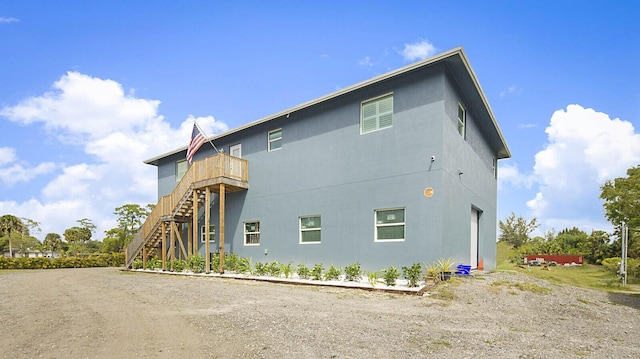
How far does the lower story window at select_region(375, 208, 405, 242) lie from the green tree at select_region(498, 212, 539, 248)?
4069cm

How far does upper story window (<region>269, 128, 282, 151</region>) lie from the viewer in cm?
1708

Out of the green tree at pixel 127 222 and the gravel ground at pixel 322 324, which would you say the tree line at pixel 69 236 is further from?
the gravel ground at pixel 322 324

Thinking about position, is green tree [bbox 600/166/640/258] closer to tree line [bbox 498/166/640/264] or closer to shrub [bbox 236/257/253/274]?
tree line [bbox 498/166/640/264]

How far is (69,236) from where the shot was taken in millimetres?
48688

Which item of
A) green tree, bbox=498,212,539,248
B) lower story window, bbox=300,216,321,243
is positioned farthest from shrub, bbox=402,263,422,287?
green tree, bbox=498,212,539,248

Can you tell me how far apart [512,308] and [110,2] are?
565 inches

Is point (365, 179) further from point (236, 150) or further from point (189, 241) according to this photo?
point (189, 241)

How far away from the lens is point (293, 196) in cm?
1595

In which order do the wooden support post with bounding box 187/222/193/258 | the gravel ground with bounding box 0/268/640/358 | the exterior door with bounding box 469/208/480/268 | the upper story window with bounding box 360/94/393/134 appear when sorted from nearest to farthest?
1. the gravel ground with bounding box 0/268/640/358
2. the upper story window with bounding box 360/94/393/134
3. the exterior door with bounding box 469/208/480/268
4. the wooden support post with bounding box 187/222/193/258

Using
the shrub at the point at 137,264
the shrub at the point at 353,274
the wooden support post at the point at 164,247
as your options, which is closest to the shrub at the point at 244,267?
the wooden support post at the point at 164,247

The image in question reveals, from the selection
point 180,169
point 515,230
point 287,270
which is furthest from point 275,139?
point 515,230

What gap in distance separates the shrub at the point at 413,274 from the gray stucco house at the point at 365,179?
818 mm

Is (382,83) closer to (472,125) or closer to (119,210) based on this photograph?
(472,125)

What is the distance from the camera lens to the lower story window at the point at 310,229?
14945 mm
